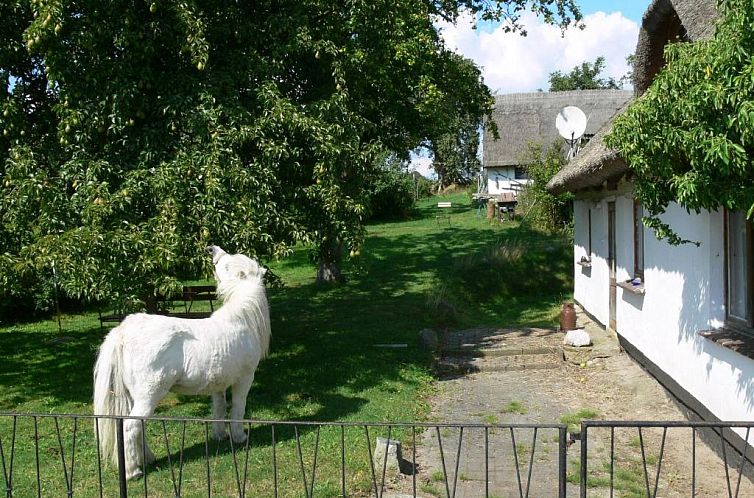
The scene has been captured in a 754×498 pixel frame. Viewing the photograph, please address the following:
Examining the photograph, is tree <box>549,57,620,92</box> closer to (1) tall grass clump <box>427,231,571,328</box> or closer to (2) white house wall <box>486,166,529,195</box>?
(2) white house wall <box>486,166,529,195</box>

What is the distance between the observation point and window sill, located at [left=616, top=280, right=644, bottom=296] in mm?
9044

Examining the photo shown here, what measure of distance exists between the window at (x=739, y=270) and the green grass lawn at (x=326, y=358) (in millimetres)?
3561

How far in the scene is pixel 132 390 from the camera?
5.69 metres

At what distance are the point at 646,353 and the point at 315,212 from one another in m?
4.85

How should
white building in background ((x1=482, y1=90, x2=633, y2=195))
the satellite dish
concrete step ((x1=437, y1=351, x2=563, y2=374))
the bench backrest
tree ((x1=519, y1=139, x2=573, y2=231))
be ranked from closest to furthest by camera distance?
concrete step ((x1=437, y1=351, x2=563, y2=374))
the bench backrest
the satellite dish
tree ((x1=519, y1=139, x2=573, y2=231))
white building in background ((x1=482, y1=90, x2=633, y2=195))

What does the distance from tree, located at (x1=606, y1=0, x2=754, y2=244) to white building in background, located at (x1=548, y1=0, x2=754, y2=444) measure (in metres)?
1.20

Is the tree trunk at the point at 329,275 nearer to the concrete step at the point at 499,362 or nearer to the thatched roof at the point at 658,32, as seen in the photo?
the concrete step at the point at 499,362

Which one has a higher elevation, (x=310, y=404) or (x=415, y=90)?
(x=415, y=90)

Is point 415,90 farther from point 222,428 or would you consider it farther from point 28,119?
point 222,428

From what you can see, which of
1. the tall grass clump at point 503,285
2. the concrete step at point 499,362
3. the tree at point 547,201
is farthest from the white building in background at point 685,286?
the tree at point 547,201

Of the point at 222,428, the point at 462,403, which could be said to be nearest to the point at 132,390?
the point at 222,428

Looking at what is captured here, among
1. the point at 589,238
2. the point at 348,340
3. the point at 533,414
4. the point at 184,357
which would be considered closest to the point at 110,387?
the point at 184,357

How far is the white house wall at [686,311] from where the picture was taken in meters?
6.05

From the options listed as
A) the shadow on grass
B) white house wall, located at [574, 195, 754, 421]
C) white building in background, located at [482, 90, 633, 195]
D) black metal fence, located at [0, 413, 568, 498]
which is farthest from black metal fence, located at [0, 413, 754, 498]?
white building in background, located at [482, 90, 633, 195]
